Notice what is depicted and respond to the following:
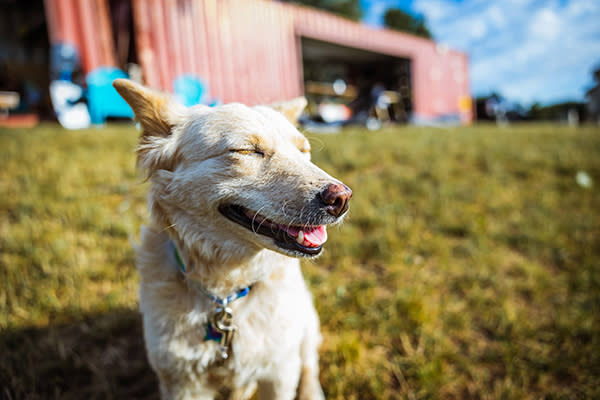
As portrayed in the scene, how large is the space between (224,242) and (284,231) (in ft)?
1.01

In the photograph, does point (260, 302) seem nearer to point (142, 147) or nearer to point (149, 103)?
point (142, 147)

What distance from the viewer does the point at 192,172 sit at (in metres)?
1.38

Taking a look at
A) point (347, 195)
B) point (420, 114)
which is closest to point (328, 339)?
point (347, 195)

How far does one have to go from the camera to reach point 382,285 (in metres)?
2.60

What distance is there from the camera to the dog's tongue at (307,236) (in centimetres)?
130

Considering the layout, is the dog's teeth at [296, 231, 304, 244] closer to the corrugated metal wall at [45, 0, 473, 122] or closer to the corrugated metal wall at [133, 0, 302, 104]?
the corrugated metal wall at [45, 0, 473, 122]

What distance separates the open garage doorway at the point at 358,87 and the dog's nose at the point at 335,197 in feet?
39.6

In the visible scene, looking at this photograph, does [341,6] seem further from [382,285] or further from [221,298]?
[221,298]

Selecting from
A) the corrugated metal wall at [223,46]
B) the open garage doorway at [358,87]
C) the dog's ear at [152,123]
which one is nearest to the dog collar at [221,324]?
the dog's ear at [152,123]

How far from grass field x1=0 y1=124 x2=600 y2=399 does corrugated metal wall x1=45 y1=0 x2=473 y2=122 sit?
14.6ft

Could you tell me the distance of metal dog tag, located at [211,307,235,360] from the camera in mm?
1362

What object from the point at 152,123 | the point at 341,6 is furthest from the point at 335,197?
the point at 341,6

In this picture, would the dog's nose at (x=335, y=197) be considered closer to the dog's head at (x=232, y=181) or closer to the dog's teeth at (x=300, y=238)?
the dog's head at (x=232, y=181)

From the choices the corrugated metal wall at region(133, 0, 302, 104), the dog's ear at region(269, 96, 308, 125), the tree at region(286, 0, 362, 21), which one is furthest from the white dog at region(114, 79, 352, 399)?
the tree at region(286, 0, 362, 21)
